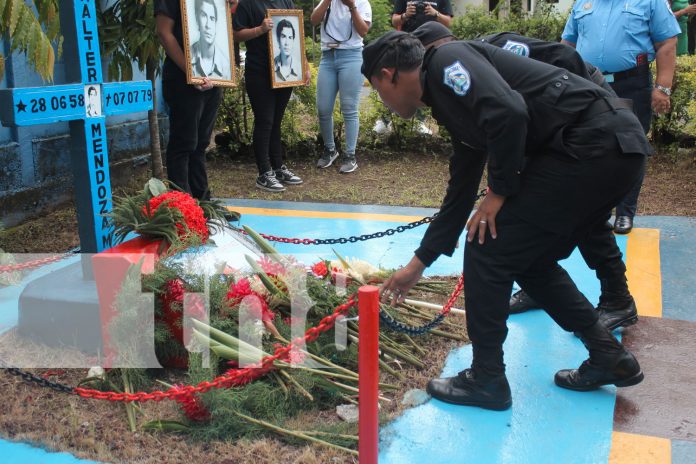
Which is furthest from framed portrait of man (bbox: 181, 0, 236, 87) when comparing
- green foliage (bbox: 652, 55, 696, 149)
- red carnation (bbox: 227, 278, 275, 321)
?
green foliage (bbox: 652, 55, 696, 149)

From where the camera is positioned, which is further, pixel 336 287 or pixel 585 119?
pixel 336 287

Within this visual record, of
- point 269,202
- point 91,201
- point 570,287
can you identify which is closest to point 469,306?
point 570,287

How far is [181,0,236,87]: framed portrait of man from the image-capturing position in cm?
535

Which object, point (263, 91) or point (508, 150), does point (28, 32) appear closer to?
point (508, 150)

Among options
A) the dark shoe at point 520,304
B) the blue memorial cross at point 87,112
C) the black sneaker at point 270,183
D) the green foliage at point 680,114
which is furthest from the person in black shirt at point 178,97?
the green foliage at point 680,114

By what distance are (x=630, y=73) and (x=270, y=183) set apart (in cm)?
343

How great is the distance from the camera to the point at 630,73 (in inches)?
203

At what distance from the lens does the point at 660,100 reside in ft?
17.0

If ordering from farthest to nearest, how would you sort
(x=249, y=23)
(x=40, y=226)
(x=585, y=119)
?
(x=249, y=23) → (x=40, y=226) → (x=585, y=119)

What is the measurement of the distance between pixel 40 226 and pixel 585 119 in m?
4.57

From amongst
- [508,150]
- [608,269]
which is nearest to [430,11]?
[608,269]

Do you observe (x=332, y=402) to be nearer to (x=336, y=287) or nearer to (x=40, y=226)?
(x=336, y=287)

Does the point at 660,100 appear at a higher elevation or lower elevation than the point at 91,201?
higher

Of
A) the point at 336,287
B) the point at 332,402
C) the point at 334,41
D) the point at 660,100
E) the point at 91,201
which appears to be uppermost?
the point at 334,41
